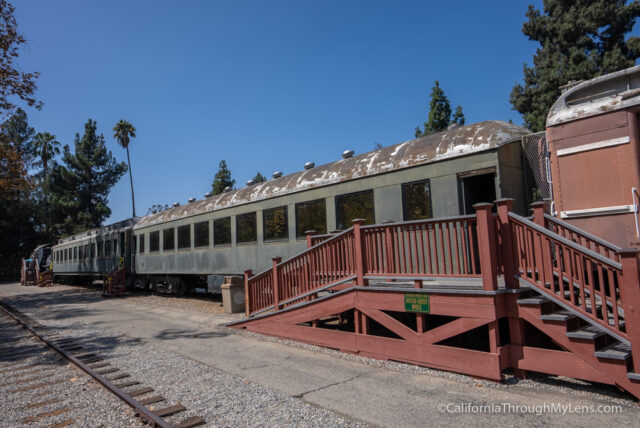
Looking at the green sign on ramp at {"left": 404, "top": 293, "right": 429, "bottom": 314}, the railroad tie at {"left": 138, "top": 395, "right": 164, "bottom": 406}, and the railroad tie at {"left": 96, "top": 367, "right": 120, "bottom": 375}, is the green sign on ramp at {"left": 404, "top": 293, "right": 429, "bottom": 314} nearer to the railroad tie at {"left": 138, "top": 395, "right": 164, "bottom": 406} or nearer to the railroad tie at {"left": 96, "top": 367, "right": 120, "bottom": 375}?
the railroad tie at {"left": 138, "top": 395, "right": 164, "bottom": 406}

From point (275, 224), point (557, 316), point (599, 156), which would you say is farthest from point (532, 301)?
point (275, 224)

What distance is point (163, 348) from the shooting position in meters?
7.55

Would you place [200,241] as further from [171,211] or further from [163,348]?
[163,348]

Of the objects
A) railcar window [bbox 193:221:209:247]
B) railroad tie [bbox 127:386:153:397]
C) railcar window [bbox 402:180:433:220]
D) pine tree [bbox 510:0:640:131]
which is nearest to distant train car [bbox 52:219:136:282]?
railcar window [bbox 193:221:209:247]

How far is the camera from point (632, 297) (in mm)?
3838

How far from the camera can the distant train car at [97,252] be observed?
19.9 meters

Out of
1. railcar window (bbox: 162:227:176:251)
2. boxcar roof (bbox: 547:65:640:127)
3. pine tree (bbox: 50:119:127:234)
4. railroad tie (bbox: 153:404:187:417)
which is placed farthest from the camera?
pine tree (bbox: 50:119:127:234)

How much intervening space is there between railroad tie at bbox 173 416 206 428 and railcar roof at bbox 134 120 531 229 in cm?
515

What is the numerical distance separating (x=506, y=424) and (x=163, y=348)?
5968mm

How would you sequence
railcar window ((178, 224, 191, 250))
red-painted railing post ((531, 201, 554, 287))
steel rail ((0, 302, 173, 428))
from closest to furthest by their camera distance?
steel rail ((0, 302, 173, 428)) → red-painted railing post ((531, 201, 554, 287)) → railcar window ((178, 224, 191, 250))

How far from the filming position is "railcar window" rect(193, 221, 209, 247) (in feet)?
44.0

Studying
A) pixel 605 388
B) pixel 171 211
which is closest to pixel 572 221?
pixel 605 388

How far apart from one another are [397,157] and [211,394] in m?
5.08

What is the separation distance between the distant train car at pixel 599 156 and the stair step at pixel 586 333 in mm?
1470
